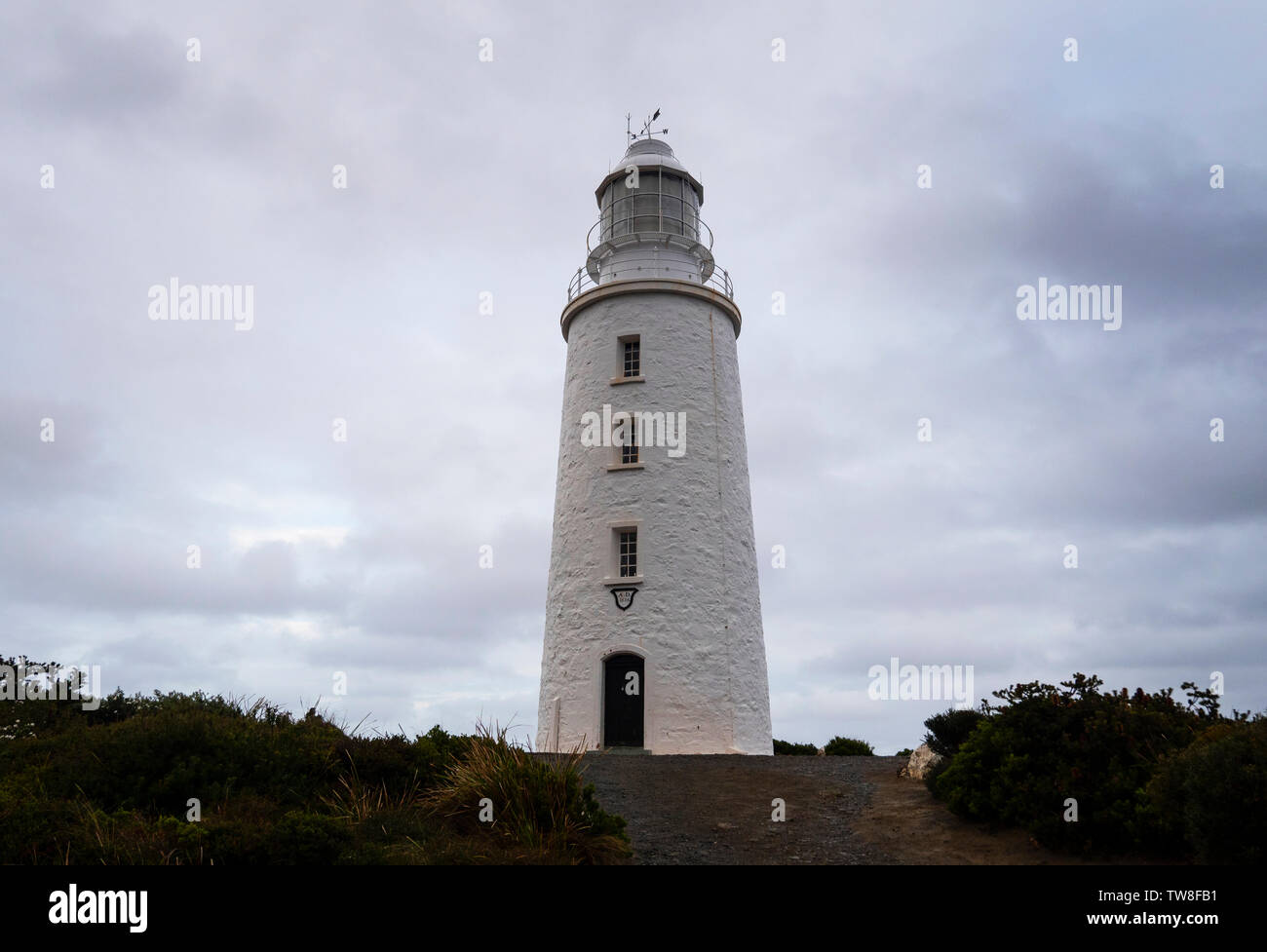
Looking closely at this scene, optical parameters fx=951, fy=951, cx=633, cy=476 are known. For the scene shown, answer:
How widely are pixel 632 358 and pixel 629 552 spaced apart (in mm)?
5193

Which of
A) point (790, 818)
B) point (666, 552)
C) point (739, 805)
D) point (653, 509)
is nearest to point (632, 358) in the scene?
point (653, 509)

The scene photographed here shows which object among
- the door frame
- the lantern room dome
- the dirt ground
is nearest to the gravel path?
the dirt ground

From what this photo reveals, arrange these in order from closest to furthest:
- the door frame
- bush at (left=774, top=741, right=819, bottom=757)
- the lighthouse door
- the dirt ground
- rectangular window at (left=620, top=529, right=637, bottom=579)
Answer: the dirt ground, the door frame, the lighthouse door, rectangular window at (left=620, top=529, right=637, bottom=579), bush at (left=774, top=741, right=819, bottom=757)

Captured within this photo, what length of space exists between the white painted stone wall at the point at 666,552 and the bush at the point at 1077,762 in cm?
928

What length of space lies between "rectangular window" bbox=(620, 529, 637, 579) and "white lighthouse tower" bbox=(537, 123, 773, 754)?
0.11 feet

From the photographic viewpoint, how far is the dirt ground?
11477 mm

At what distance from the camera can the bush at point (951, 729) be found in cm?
1595

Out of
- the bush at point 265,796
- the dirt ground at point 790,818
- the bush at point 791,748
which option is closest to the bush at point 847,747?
the bush at point 791,748

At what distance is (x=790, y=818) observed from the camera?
13.5 metres

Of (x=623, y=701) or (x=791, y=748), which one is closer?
(x=623, y=701)

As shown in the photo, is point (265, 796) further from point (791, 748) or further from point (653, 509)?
point (791, 748)

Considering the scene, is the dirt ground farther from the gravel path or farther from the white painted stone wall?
the white painted stone wall

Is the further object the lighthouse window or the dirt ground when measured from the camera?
the lighthouse window
